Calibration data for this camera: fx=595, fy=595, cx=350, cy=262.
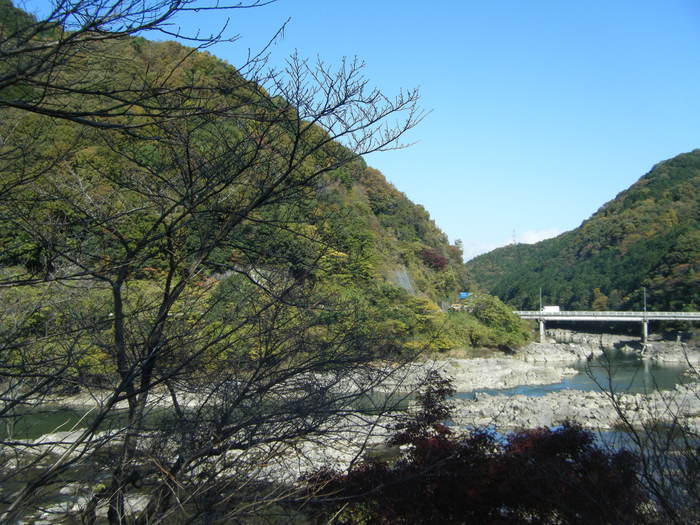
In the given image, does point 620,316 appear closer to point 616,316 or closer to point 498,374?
point 616,316

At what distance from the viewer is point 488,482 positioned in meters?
4.68

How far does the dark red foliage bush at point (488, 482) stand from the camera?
4098 mm

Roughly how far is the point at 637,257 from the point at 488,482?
53773 millimetres

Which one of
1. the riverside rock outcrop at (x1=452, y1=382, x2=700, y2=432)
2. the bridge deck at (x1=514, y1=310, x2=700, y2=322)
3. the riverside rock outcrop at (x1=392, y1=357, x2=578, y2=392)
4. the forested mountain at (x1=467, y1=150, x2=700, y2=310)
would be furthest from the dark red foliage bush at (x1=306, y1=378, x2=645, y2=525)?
the forested mountain at (x1=467, y1=150, x2=700, y2=310)

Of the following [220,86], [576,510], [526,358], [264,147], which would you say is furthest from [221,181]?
[526,358]

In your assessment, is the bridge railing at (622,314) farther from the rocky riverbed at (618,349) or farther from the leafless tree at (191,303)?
the leafless tree at (191,303)

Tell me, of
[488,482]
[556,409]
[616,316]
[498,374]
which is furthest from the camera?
[616,316]

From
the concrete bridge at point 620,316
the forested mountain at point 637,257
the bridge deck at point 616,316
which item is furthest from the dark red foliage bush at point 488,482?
the forested mountain at point 637,257

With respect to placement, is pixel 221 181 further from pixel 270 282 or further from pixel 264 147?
pixel 270 282

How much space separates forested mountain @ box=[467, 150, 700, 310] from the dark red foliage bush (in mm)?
41065

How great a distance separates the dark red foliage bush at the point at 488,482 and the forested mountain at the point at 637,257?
4107 centimetres

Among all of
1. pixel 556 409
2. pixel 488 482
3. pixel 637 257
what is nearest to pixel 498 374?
pixel 556 409

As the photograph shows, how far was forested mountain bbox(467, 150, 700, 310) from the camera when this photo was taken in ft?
140

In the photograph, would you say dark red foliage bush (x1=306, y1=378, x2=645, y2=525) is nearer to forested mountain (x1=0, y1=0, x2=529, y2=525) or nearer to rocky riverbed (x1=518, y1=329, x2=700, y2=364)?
forested mountain (x1=0, y1=0, x2=529, y2=525)
